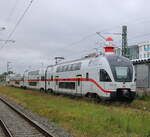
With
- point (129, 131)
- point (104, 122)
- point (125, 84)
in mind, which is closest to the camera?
point (129, 131)

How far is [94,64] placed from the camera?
60.8ft

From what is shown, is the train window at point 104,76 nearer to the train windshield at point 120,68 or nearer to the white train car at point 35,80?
the train windshield at point 120,68

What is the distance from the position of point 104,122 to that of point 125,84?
659cm

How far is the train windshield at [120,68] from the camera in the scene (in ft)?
55.2

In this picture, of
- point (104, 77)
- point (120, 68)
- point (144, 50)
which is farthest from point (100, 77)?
point (144, 50)

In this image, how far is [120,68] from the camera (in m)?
17.2

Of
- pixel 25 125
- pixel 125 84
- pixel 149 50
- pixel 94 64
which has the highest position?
pixel 149 50

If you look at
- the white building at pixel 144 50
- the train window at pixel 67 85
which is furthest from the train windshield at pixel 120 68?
the white building at pixel 144 50

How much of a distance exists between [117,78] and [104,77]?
0.85 meters

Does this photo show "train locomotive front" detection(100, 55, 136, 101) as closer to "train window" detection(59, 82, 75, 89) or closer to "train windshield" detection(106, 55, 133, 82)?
"train windshield" detection(106, 55, 133, 82)

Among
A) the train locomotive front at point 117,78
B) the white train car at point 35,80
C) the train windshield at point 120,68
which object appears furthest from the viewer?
the white train car at point 35,80

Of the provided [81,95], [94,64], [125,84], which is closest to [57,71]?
[81,95]

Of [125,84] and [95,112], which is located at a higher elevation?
[125,84]

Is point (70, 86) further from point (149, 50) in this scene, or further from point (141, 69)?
point (149, 50)
